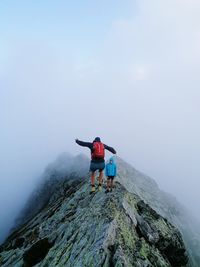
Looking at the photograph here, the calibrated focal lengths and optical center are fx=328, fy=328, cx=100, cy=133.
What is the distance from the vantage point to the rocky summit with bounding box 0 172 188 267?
1950 cm

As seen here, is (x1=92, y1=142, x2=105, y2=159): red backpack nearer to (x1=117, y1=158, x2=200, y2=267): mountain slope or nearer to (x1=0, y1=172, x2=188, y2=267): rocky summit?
(x1=0, y1=172, x2=188, y2=267): rocky summit

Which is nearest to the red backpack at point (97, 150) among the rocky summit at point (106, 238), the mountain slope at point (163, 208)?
the rocky summit at point (106, 238)

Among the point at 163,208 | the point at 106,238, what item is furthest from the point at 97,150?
the point at 163,208

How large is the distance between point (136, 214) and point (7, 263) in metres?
12.5

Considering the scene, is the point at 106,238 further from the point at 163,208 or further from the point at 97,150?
the point at 163,208

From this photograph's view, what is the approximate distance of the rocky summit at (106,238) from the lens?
19.5 meters

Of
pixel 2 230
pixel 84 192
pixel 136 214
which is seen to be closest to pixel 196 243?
Result: pixel 84 192

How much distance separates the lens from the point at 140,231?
24.0m

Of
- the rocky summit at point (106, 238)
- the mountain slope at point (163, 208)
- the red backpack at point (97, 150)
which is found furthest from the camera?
the mountain slope at point (163, 208)

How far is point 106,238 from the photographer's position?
20188mm

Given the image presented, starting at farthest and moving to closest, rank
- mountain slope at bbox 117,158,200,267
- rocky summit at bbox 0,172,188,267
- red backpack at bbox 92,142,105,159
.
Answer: mountain slope at bbox 117,158,200,267 < red backpack at bbox 92,142,105,159 < rocky summit at bbox 0,172,188,267

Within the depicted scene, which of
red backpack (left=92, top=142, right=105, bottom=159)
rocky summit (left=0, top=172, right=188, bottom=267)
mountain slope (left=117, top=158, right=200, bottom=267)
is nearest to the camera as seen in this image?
rocky summit (left=0, top=172, right=188, bottom=267)

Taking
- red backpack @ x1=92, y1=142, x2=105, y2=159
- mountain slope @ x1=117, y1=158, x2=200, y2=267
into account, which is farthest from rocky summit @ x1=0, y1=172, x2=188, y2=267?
mountain slope @ x1=117, y1=158, x2=200, y2=267

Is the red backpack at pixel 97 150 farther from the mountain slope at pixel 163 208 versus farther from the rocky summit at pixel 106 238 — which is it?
the mountain slope at pixel 163 208
